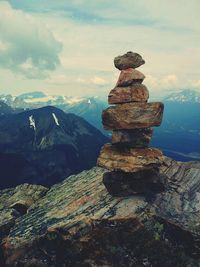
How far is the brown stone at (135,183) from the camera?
46.7 m

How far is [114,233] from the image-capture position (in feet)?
137

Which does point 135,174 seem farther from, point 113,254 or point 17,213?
point 17,213

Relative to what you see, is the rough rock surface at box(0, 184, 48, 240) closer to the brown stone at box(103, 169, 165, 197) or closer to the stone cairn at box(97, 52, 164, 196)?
the stone cairn at box(97, 52, 164, 196)

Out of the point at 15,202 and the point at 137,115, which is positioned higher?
the point at 137,115

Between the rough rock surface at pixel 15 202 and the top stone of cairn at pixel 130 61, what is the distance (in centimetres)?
2368

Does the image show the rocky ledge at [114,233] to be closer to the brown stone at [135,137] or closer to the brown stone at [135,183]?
the brown stone at [135,183]

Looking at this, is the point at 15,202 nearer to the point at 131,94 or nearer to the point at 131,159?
the point at 131,159

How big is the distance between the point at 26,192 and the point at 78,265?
22710mm

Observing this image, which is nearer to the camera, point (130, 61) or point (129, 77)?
point (129, 77)

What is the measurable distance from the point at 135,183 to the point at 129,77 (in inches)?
482

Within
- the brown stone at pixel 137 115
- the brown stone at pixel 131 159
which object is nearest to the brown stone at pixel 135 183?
the brown stone at pixel 131 159

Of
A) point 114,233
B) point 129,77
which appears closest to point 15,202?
point 114,233

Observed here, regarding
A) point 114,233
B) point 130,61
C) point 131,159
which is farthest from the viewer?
point 130,61

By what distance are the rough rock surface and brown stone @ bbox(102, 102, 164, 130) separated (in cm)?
1853
